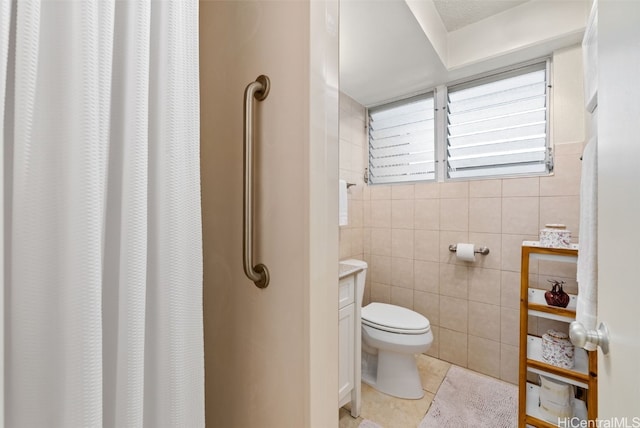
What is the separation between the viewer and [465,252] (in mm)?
1894

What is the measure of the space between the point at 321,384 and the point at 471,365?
1.89m

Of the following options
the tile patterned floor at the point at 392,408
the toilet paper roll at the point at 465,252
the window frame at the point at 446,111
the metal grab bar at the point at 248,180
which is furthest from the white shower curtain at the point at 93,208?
the window frame at the point at 446,111

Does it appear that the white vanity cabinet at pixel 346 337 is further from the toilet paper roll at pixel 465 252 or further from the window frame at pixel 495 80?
the window frame at pixel 495 80

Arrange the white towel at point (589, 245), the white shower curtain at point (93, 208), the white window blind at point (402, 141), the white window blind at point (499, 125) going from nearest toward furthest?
1. the white shower curtain at point (93, 208)
2. the white towel at point (589, 245)
3. the white window blind at point (499, 125)
4. the white window blind at point (402, 141)

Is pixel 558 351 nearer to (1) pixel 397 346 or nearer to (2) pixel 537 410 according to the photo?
(2) pixel 537 410

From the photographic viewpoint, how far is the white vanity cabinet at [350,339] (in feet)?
4.81

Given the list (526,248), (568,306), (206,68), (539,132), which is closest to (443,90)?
(539,132)

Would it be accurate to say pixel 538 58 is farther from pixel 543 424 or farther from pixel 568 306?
pixel 543 424

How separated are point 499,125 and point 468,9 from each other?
30.2 inches

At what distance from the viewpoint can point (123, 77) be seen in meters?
0.44

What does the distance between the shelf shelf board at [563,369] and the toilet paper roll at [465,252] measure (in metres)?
0.60

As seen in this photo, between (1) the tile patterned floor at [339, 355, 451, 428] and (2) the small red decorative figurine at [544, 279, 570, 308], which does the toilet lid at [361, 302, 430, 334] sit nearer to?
(1) the tile patterned floor at [339, 355, 451, 428]

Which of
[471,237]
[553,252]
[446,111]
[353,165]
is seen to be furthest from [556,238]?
[353,165]

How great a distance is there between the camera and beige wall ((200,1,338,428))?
57 centimetres
